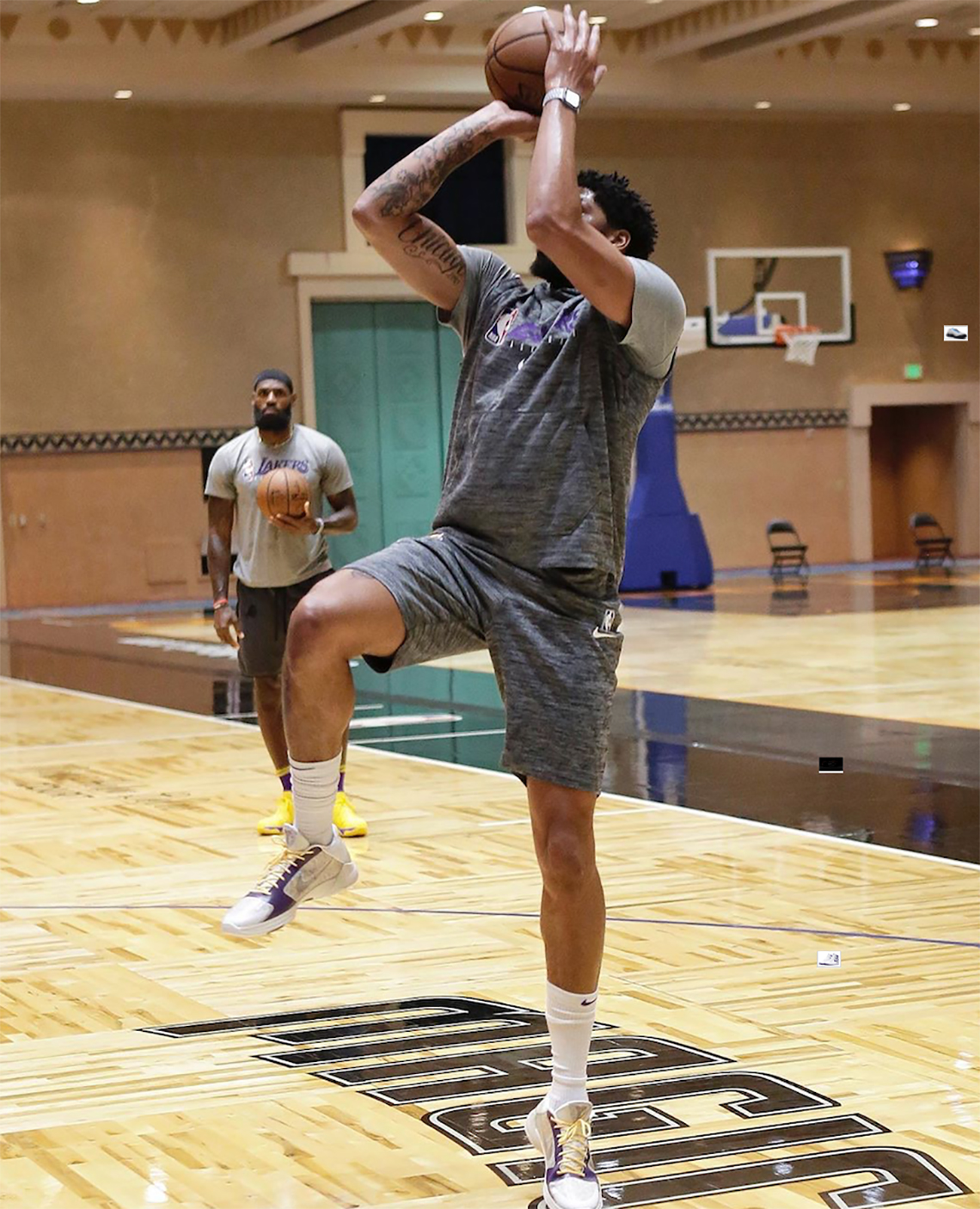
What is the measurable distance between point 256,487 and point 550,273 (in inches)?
148

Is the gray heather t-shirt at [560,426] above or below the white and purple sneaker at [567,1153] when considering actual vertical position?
above

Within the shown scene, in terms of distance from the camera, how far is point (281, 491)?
640 cm

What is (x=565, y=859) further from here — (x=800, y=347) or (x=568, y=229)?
(x=800, y=347)

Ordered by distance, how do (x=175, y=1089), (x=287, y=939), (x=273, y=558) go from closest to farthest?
(x=175, y=1089) → (x=287, y=939) → (x=273, y=558)

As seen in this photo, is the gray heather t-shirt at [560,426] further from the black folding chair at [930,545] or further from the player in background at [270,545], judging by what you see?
the black folding chair at [930,545]

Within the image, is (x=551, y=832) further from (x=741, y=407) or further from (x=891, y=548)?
(x=891, y=548)

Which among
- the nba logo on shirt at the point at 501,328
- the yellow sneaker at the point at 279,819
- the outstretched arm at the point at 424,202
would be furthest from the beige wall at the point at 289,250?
the nba logo on shirt at the point at 501,328

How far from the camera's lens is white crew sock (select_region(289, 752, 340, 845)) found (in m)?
3.59

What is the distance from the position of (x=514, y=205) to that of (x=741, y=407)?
444 centimetres

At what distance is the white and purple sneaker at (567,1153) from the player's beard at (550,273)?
159 cm

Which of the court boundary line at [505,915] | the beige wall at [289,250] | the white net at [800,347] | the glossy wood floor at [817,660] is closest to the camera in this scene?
the court boundary line at [505,915]

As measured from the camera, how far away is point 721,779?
8.49 meters

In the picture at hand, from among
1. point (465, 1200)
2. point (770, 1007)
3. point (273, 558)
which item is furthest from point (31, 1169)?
point (273, 558)

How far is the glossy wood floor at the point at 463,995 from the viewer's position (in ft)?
11.7
